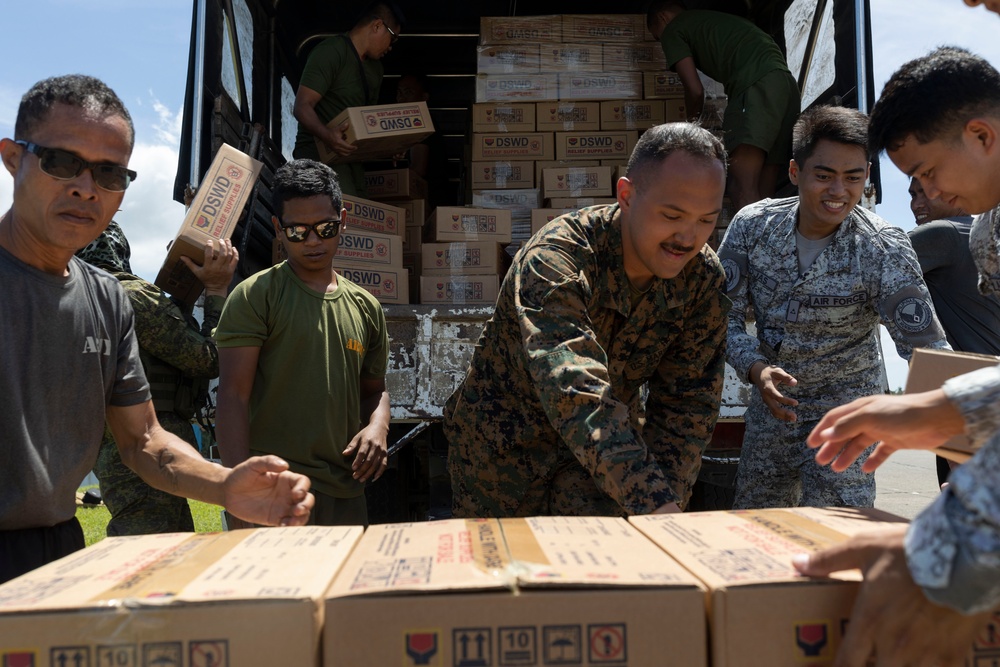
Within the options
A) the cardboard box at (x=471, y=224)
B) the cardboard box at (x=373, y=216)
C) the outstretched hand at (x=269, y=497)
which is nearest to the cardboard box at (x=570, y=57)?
the cardboard box at (x=471, y=224)

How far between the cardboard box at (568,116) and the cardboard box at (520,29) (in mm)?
397

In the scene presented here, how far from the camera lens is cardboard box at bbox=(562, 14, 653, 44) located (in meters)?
4.30

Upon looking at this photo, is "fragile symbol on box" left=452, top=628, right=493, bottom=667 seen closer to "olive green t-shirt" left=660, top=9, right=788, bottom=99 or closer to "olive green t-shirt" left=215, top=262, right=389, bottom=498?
"olive green t-shirt" left=215, top=262, right=389, bottom=498

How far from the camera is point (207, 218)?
9.89 feet

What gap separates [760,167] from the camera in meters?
3.76

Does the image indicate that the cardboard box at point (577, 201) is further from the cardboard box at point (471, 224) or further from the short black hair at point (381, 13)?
the short black hair at point (381, 13)

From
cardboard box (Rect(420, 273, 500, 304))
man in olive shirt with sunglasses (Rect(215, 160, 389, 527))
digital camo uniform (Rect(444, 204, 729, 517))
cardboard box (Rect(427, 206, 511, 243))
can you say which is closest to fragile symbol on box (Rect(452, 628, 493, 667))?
digital camo uniform (Rect(444, 204, 729, 517))

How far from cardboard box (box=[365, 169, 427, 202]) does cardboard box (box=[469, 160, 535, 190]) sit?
0.33m

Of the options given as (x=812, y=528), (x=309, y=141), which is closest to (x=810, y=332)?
(x=812, y=528)

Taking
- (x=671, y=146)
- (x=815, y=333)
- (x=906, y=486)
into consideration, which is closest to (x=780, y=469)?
(x=815, y=333)

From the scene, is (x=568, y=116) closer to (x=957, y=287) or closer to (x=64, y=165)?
(x=957, y=287)

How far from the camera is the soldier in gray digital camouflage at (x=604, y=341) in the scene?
1683 millimetres

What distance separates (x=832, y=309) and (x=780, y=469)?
47cm

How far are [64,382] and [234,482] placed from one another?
1.21ft
